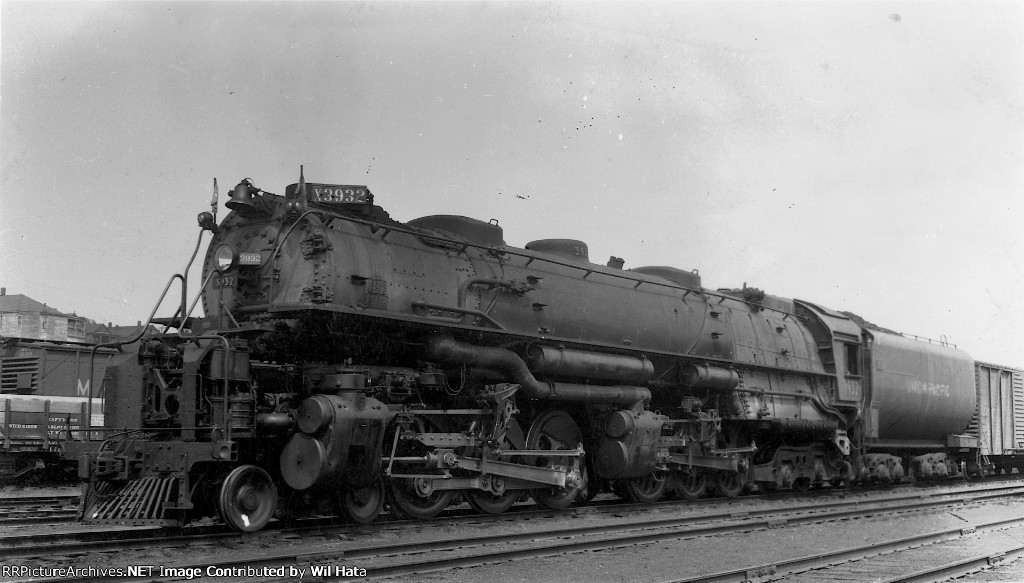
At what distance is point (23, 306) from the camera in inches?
1618

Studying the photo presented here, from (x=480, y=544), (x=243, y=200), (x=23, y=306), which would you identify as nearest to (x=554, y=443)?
(x=480, y=544)

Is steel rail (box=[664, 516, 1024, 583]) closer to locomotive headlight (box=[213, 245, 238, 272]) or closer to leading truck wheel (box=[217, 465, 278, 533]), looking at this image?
leading truck wheel (box=[217, 465, 278, 533])

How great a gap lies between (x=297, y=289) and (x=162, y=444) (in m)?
2.38

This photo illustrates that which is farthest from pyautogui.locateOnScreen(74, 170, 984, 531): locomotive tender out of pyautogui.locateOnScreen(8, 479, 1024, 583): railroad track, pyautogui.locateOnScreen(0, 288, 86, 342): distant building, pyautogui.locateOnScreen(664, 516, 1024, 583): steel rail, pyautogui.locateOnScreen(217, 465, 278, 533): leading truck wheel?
pyautogui.locateOnScreen(0, 288, 86, 342): distant building

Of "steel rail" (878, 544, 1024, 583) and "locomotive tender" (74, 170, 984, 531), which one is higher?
"locomotive tender" (74, 170, 984, 531)

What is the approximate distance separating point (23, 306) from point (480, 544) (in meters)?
37.5

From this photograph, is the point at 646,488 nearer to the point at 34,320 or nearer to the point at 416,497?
the point at 416,497

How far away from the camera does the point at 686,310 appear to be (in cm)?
1720

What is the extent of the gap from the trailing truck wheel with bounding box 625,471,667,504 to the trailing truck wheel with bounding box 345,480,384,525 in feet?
17.9

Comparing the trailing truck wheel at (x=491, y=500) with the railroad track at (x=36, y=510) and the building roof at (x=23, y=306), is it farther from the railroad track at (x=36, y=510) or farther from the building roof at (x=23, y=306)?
the building roof at (x=23, y=306)

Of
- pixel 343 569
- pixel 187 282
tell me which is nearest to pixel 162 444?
pixel 187 282

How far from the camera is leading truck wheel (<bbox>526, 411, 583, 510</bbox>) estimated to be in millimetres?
14188

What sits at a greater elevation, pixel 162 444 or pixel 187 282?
pixel 187 282

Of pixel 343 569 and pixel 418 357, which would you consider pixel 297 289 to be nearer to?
pixel 418 357
